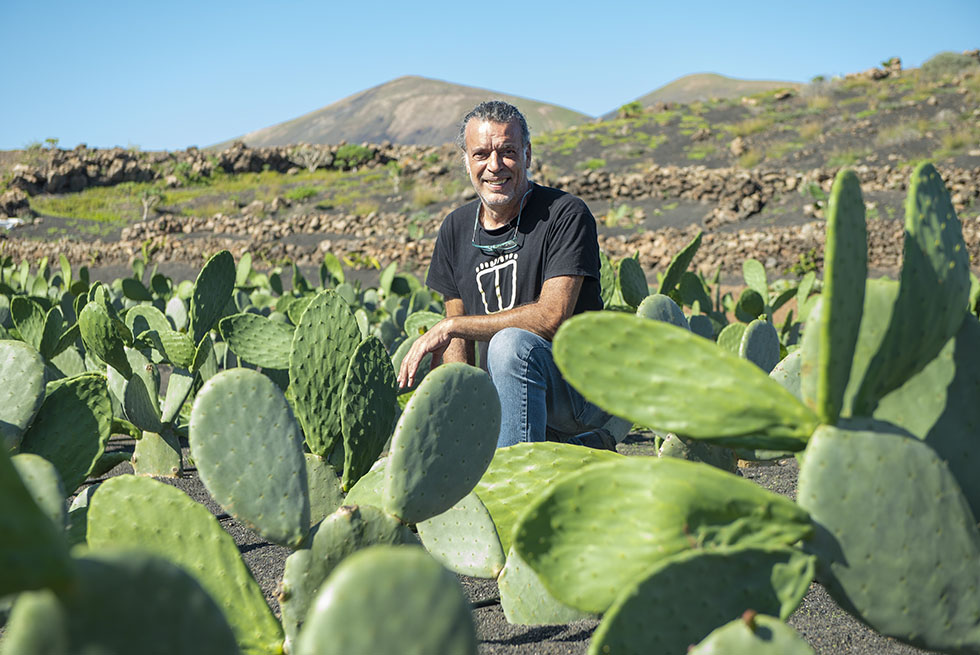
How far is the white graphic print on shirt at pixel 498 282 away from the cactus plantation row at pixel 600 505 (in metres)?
1.18

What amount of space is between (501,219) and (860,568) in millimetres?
2017

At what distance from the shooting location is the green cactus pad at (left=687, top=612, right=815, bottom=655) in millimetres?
741

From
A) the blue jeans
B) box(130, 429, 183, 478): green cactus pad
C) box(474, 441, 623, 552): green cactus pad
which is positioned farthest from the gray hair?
box(130, 429, 183, 478): green cactus pad

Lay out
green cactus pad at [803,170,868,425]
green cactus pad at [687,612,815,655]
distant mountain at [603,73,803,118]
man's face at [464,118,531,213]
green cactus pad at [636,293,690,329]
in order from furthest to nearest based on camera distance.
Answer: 1. distant mountain at [603,73,803,118]
2. man's face at [464,118,531,213]
3. green cactus pad at [636,293,690,329]
4. green cactus pad at [803,170,868,425]
5. green cactus pad at [687,612,815,655]

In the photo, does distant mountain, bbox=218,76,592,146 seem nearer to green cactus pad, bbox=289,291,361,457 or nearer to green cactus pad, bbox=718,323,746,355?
green cactus pad, bbox=718,323,746,355

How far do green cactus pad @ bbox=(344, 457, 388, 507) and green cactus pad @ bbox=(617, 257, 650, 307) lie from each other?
85.4 inches

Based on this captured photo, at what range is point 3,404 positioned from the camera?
4.91ft

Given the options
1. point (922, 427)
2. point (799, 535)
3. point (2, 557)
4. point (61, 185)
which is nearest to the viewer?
point (2, 557)

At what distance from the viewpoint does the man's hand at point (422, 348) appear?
2189 mm

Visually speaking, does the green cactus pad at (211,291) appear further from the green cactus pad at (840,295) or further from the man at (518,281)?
the green cactus pad at (840,295)

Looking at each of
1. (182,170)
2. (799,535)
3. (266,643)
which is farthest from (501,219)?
(182,170)

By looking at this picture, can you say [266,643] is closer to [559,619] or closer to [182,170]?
[559,619]

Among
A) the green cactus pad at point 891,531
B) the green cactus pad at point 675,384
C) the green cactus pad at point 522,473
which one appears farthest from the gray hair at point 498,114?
the green cactus pad at point 891,531

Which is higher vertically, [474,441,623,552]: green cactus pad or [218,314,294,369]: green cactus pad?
[218,314,294,369]: green cactus pad
